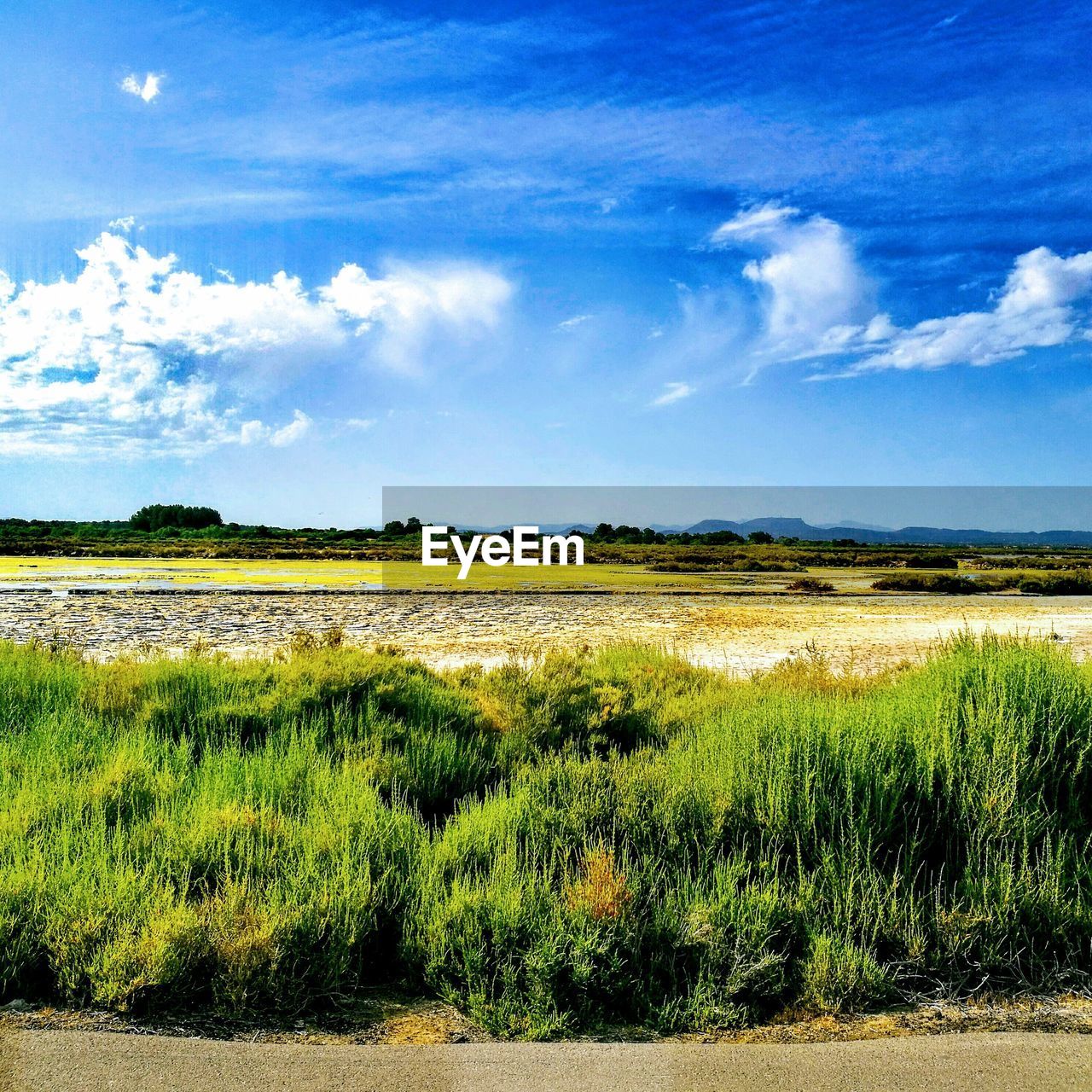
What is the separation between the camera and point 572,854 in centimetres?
593

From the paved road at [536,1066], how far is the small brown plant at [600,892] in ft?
3.00

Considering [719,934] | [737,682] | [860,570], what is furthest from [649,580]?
[719,934]

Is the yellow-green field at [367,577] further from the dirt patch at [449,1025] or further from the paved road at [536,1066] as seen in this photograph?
the paved road at [536,1066]

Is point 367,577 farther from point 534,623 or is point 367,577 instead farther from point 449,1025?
point 449,1025

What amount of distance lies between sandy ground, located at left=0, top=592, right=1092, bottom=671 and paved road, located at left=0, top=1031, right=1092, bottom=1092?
30.5 feet

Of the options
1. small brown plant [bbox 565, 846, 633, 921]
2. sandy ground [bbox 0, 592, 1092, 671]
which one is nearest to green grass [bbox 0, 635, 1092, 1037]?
small brown plant [bbox 565, 846, 633, 921]

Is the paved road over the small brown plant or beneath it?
beneath

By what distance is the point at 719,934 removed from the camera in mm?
4691

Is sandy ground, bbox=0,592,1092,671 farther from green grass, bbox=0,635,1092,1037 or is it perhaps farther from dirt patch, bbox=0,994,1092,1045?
dirt patch, bbox=0,994,1092,1045

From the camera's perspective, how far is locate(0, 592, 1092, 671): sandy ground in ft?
57.4

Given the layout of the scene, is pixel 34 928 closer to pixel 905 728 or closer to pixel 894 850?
pixel 894 850

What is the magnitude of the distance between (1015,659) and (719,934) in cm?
438

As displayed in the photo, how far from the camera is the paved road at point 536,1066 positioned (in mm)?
3568
